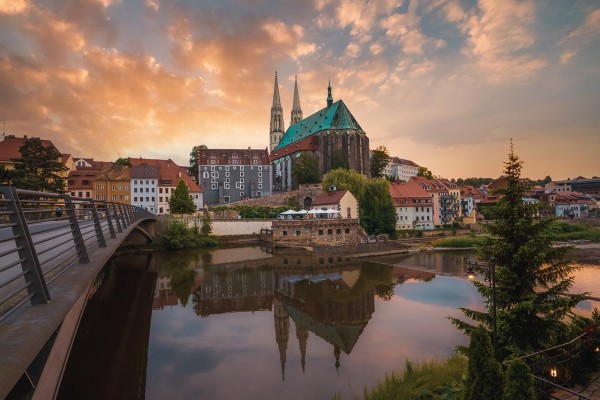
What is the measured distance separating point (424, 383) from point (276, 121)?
114029 mm

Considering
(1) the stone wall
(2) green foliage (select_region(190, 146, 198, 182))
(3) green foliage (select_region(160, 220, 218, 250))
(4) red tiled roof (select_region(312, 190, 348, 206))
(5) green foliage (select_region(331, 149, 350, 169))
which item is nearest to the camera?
(3) green foliage (select_region(160, 220, 218, 250))

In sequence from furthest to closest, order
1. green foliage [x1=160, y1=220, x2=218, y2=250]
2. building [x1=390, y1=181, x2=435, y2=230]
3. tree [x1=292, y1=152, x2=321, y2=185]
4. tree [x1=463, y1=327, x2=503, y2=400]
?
tree [x1=292, y1=152, x2=321, y2=185] → building [x1=390, y1=181, x2=435, y2=230] → green foliage [x1=160, y1=220, x2=218, y2=250] → tree [x1=463, y1=327, x2=503, y2=400]

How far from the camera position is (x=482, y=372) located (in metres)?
7.76

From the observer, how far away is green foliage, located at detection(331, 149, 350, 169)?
267 feet

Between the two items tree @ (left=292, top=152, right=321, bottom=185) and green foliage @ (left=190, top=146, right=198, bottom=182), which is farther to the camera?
green foliage @ (left=190, top=146, right=198, bottom=182)

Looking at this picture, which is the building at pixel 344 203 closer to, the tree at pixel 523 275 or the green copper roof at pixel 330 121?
the green copper roof at pixel 330 121

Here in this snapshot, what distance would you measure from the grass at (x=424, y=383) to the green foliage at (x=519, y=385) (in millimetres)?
2542

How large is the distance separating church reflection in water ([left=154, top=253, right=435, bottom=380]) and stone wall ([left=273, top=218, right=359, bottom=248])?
938cm

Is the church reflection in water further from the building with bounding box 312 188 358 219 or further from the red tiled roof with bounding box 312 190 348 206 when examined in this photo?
the red tiled roof with bounding box 312 190 348 206

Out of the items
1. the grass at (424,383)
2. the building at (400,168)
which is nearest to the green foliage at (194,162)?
the building at (400,168)

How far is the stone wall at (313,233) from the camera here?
49250mm

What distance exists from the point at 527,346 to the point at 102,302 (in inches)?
768

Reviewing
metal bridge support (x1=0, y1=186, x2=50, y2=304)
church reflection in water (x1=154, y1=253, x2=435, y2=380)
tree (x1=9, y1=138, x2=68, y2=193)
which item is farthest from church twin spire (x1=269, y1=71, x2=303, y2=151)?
metal bridge support (x1=0, y1=186, x2=50, y2=304)

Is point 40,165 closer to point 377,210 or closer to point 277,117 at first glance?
point 377,210
